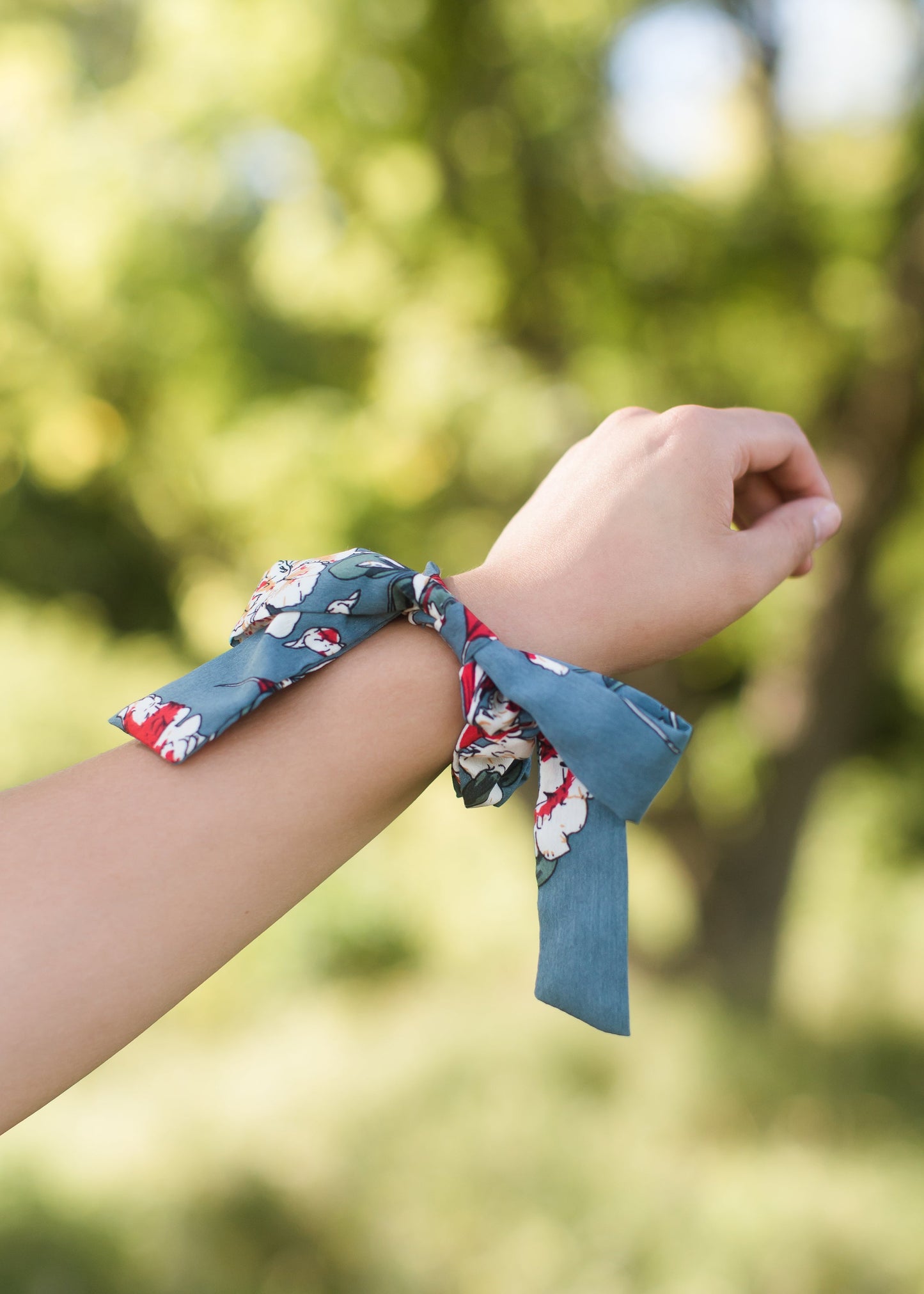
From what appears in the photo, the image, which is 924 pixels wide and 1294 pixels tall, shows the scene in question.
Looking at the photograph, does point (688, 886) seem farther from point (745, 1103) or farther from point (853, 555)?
point (853, 555)

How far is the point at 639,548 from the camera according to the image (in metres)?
1.00

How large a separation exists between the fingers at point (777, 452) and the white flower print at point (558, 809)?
0.44 m

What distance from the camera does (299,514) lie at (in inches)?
136

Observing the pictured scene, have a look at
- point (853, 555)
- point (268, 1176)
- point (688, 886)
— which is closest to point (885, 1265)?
point (688, 886)

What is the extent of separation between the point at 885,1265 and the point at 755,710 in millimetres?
2012

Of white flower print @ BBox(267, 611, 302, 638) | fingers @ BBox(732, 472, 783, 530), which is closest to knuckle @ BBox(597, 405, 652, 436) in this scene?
fingers @ BBox(732, 472, 783, 530)

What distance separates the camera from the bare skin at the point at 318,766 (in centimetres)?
72

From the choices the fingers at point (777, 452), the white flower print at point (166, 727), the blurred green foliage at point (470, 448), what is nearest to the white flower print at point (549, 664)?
the white flower print at point (166, 727)

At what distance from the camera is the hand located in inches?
38.2

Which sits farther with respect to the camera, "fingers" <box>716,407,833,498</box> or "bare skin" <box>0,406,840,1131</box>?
"fingers" <box>716,407,833,498</box>

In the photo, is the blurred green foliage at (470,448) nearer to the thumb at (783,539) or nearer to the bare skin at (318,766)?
the thumb at (783,539)

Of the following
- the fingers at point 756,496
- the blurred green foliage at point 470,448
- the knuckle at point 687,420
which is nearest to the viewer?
the knuckle at point 687,420

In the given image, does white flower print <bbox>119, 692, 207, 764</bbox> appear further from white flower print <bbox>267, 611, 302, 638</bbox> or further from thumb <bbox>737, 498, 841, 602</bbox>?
Result: thumb <bbox>737, 498, 841, 602</bbox>

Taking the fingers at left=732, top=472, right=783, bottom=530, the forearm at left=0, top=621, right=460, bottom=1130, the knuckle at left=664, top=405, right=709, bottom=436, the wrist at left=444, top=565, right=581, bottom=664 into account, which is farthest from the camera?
the fingers at left=732, top=472, right=783, bottom=530
